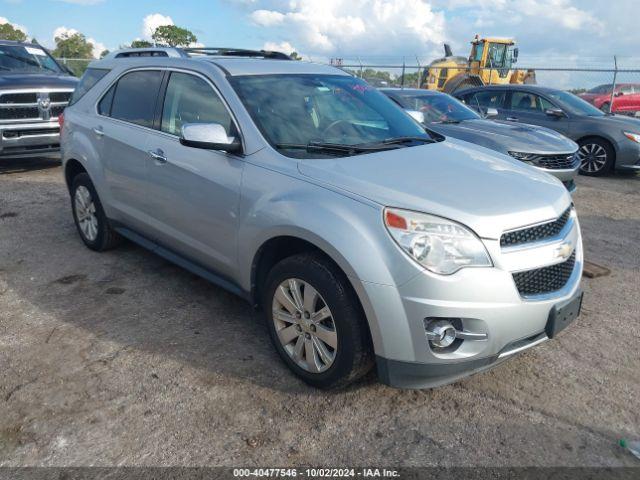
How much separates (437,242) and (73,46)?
72.5m

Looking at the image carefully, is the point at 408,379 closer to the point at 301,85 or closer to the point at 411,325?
the point at 411,325

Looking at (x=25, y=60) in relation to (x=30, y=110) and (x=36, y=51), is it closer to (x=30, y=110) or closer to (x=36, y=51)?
(x=36, y=51)

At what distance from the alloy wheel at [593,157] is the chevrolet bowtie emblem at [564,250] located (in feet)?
24.7

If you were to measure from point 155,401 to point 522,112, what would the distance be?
9509 millimetres

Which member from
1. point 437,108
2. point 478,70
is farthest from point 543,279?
point 478,70

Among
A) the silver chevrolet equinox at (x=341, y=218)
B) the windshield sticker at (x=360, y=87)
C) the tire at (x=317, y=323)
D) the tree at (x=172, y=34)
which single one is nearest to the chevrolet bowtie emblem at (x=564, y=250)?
the silver chevrolet equinox at (x=341, y=218)

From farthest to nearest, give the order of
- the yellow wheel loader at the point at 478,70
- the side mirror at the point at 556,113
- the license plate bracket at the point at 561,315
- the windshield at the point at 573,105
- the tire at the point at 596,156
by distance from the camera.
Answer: the yellow wheel loader at the point at 478,70, the windshield at the point at 573,105, the side mirror at the point at 556,113, the tire at the point at 596,156, the license plate bracket at the point at 561,315

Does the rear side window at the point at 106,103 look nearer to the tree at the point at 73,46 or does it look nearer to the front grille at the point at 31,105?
the front grille at the point at 31,105

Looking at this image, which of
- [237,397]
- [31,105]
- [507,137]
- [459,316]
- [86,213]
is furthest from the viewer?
[31,105]

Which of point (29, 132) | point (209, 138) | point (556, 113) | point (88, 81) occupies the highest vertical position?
point (88, 81)

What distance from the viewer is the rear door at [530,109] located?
10242 millimetres

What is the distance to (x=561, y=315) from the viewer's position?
288cm

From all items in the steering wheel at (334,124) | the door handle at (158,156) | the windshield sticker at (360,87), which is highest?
the windshield sticker at (360,87)

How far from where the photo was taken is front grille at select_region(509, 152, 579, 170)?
23.2ft
